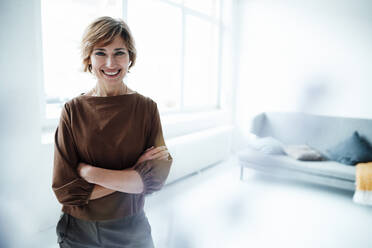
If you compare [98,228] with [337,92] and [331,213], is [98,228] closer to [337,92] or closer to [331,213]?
[337,92]

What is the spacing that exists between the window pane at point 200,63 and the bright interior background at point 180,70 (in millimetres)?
166

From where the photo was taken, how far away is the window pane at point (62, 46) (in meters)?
1.13

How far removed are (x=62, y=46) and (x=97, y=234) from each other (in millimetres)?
1042

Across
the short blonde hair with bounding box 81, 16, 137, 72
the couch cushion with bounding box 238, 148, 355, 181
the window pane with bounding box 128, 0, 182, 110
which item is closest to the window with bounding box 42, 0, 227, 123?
the window pane with bounding box 128, 0, 182, 110

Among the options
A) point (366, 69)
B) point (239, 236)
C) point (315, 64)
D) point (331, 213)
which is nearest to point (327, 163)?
point (331, 213)

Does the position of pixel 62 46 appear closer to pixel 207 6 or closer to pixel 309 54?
pixel 309 54

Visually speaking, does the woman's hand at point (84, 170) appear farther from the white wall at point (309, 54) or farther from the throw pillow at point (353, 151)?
the throw pillow at point (353, 151)

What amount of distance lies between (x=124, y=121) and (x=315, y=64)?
29 centimetres

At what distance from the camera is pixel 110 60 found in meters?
0.38

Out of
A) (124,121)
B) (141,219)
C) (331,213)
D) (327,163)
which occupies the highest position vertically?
(124,121)

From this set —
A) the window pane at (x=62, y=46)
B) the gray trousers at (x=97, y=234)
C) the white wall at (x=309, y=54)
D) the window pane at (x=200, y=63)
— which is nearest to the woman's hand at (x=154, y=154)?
the gray trousers at (x=97, y=234)

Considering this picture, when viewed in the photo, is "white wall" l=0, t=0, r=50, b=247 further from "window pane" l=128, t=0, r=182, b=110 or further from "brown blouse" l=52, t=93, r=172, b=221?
"window pane" l=128, t=0, r=182, b=110

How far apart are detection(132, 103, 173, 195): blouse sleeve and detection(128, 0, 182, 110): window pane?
1100 millimetres

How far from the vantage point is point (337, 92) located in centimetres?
27
